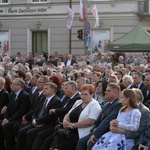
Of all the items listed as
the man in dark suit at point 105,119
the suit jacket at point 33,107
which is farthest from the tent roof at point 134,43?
the man in dark suit at point 105,119

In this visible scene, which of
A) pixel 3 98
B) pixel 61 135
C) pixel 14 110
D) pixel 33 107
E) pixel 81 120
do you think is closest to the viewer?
pixel 81 120

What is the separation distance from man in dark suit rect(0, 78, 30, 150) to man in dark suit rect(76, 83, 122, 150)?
2.80 meters

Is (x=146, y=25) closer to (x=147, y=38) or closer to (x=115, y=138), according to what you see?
(x=147, y=38)

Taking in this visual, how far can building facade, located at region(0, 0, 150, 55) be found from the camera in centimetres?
3036

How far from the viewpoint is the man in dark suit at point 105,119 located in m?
8.05

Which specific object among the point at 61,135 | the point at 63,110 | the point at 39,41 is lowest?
the point at 61,135

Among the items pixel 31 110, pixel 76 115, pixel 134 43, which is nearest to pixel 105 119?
pixel 76 115

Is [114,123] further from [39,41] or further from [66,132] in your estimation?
[39,41]

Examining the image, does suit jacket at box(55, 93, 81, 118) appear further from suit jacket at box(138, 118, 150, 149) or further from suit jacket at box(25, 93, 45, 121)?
suit jacket at box(138, 118, 150, 149)

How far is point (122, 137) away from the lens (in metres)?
7.61

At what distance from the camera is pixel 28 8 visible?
32406 mm

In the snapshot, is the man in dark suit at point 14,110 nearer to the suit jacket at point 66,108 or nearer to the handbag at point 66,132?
the suit jacket at point 66,108

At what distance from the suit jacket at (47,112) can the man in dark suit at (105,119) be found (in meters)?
1.36

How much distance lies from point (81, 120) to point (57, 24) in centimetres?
2373
